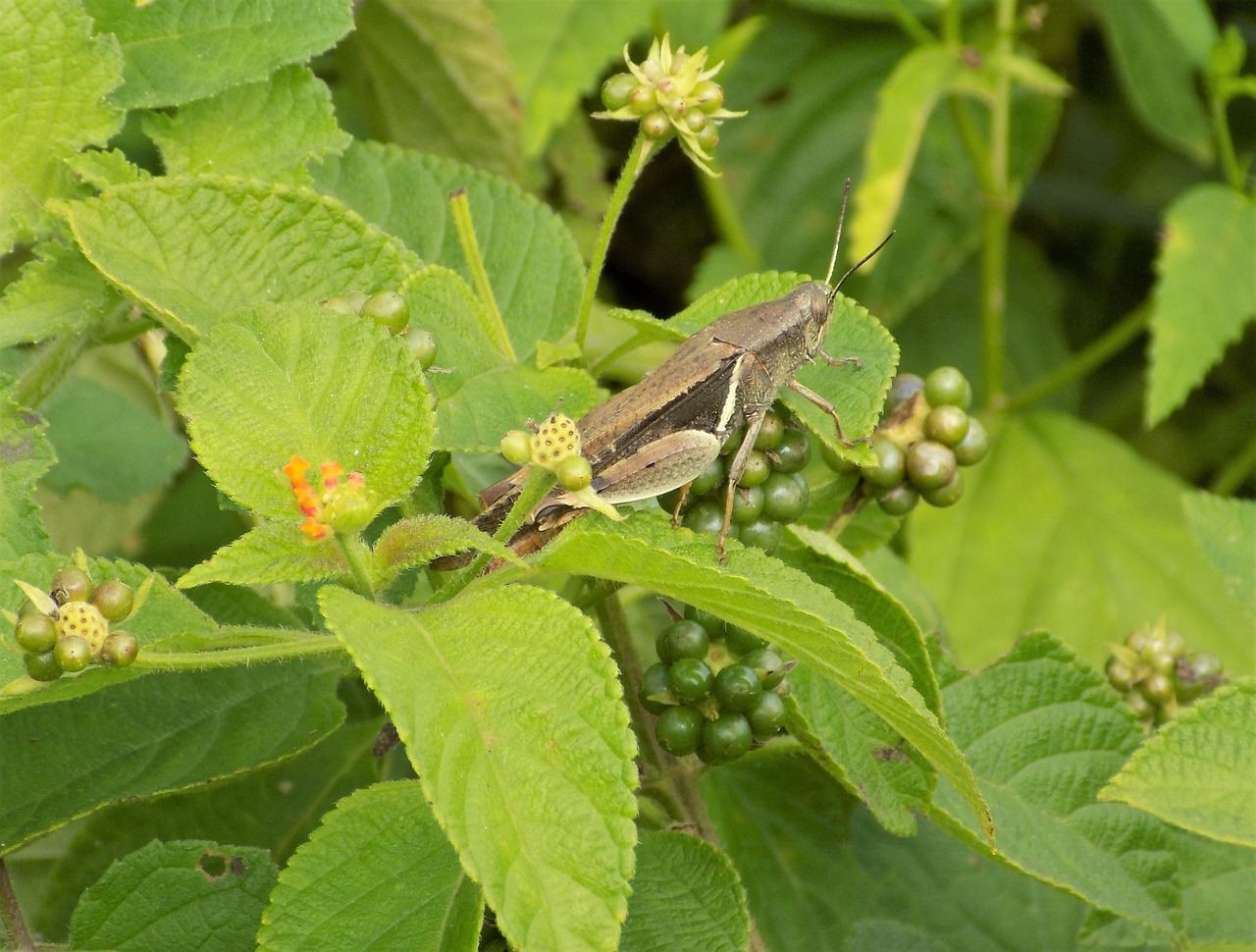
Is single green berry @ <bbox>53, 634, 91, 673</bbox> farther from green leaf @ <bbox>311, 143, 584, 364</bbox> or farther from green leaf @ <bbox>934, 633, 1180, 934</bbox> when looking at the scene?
green leaf @ <bbox>934, 633, 1180, 934</bbox>

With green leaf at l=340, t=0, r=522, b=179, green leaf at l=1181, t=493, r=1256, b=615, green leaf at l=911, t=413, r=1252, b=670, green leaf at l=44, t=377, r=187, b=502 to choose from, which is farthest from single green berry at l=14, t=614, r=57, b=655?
green leaf at l=911, t=413, r=1252, b=670

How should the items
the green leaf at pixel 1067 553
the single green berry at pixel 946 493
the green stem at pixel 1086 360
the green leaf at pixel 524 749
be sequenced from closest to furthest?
the green leaf at pixel 524 749, the single green berry at pixel 946 493, the green leaf at pixel 1067 553, the green stem at pixel 1086 360

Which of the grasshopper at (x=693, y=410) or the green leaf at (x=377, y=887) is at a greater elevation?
the grasshopper at (x=693, y=410)

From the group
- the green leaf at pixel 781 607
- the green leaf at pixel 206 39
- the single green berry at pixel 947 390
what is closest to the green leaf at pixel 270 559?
the green leaf at pixel 781 607

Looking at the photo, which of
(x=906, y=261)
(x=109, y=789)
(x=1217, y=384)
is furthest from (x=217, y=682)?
(x=1217, y=384)

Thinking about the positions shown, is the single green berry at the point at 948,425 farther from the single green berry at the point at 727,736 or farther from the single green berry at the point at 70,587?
the single green berry at the point at 70,587

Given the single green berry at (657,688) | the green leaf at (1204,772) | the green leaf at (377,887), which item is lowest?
the green leaf at (377,887)

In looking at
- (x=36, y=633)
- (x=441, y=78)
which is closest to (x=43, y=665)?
(x=36, y=633)
